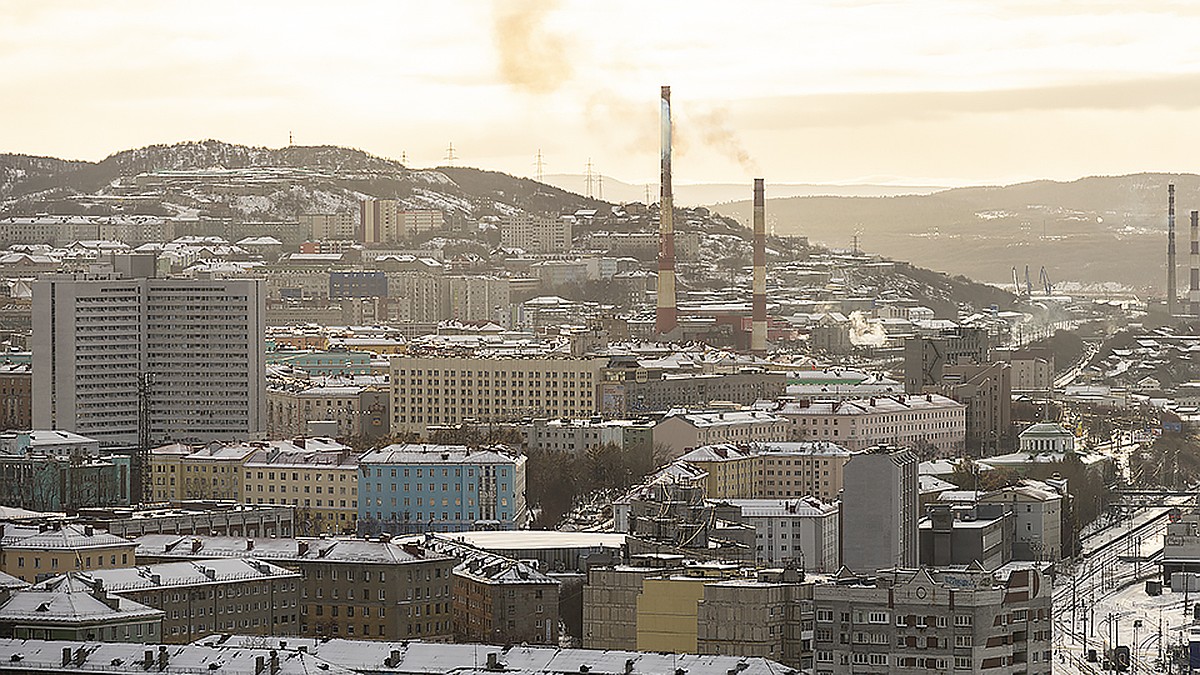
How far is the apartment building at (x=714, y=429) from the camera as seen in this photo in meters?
48.8

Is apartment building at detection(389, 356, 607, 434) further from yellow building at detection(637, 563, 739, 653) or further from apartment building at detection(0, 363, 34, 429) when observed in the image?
yellow building at detection(637, 563, 739, 653)

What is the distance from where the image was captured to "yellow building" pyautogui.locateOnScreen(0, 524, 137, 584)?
31609 millimetres

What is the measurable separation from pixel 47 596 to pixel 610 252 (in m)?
73.9

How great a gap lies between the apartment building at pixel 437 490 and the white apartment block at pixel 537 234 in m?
61.4

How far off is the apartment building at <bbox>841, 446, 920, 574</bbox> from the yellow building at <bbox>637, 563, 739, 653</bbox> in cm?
866

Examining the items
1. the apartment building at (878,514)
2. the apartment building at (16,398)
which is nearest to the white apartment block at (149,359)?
the apartment building at (16,398)

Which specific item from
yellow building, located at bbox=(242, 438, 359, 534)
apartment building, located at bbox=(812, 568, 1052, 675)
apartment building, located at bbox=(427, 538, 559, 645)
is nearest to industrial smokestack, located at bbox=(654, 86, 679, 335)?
yellow building, located at bbox=(242, 438, 359, 534)

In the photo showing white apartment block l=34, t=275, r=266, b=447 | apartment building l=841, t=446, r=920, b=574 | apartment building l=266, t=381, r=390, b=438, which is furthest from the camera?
apartment building l=266, t=381, r=390, b=438

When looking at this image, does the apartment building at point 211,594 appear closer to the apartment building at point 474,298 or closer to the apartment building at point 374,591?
the apartment building at point 374,591

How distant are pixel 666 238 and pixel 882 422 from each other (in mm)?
16715

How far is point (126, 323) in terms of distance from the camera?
51.5 meters

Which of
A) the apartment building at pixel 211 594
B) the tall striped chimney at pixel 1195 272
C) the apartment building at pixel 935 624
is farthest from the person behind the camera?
the tall striped chimney at pixel 1195 272

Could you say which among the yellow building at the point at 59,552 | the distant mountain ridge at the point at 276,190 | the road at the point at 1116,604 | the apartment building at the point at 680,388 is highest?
the distant mountain ridge at the point at 276,190

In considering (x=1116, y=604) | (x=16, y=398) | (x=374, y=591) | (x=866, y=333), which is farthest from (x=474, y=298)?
(x=374, y=591)
